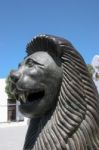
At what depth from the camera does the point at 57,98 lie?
2.65m

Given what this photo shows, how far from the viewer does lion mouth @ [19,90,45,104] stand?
105 inches

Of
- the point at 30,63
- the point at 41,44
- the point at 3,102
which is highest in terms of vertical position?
the point at 41,44

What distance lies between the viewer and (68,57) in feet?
8.75

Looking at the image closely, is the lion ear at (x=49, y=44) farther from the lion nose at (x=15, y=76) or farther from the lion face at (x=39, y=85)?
the lion nose at (x=15, y=76)

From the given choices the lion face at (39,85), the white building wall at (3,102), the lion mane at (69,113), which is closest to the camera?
the lion mane at (69,113)

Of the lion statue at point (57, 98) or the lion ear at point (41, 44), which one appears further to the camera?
the lion ear at point (41, 44)

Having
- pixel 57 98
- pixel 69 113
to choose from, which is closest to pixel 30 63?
pixel 57 98

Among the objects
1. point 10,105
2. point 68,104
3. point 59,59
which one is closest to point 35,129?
point 68,104

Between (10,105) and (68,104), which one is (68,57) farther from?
(10,105)

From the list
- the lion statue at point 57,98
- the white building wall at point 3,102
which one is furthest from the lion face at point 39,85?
the white building wall at point 3,102

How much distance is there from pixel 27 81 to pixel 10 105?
3357cm

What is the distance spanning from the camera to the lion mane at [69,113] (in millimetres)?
2514

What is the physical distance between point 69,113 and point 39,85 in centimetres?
29

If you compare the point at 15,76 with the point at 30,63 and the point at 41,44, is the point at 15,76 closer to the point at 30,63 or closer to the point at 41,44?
the point at 30,63
